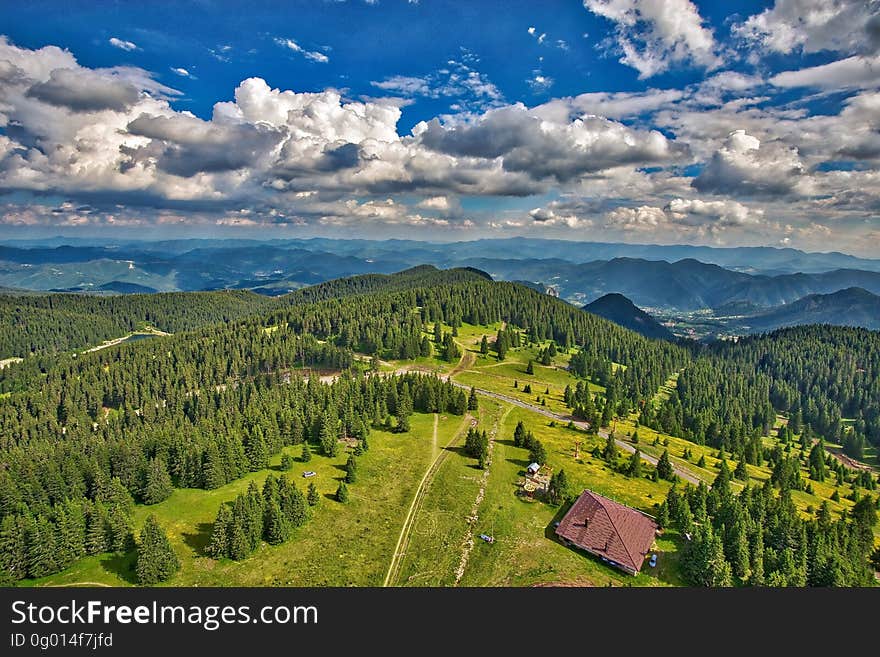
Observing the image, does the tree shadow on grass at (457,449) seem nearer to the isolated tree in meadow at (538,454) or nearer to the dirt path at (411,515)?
the dirt path at (411,515)

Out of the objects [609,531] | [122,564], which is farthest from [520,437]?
[122,564]

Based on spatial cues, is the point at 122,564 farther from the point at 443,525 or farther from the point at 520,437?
the point at 520,437

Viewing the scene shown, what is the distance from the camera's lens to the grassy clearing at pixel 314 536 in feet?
194

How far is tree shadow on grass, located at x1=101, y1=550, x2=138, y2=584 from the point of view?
58.5 m

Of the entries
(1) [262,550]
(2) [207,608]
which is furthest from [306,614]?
(1) [262,550]

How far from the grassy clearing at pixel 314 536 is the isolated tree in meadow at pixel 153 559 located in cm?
200

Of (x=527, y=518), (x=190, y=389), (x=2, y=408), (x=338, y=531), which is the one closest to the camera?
(x=338, y=531)

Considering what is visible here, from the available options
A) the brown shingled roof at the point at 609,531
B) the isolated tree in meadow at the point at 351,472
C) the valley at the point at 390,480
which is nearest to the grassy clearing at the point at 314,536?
the valley at the point at 390,480

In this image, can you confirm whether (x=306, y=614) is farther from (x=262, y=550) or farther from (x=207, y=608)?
(x=262, y=550)

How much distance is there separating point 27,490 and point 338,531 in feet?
188

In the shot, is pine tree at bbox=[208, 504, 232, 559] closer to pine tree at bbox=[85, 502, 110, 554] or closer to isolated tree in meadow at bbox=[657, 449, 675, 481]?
pine tree at bbox=[85, 502, 110, 554]

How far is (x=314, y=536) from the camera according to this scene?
2709 inches

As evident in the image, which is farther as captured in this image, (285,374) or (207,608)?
(285,374)

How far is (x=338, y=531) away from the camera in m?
70.6
